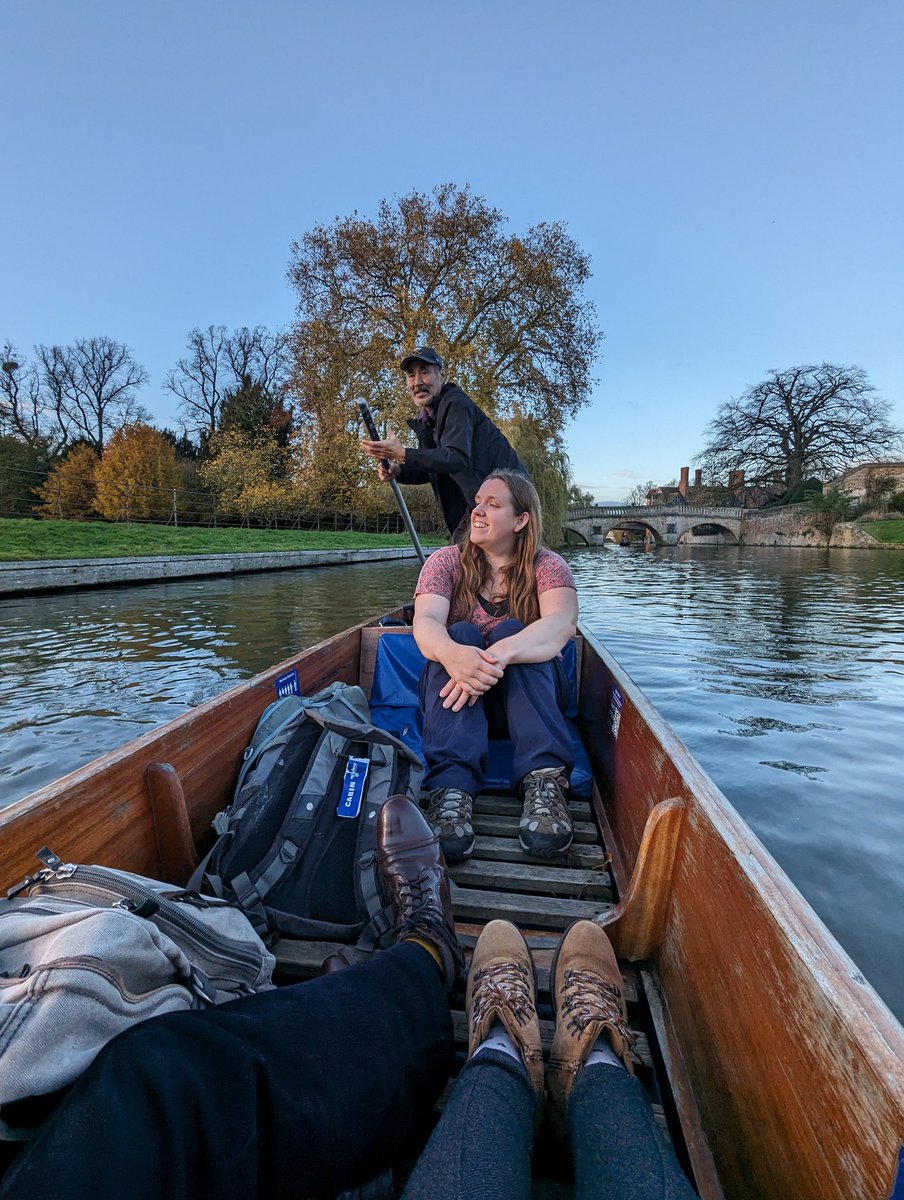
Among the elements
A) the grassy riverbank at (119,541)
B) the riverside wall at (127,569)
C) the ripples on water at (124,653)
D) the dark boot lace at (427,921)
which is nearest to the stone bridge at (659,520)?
the grassy riverbank at (119,541)

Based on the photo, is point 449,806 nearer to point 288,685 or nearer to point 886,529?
point 288,685

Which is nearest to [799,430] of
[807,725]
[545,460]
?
[545,460]

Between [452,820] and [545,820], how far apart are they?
250 mm

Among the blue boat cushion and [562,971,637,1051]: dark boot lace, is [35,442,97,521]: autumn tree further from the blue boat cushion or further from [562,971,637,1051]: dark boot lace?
[562,971,637,1051]: dark boot lace

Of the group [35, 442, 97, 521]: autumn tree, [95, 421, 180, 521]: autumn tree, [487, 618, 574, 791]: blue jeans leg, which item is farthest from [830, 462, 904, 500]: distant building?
[487, 618, 574, 791]: blue jeans leg

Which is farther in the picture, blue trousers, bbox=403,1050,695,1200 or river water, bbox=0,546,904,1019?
river water, bbox=0,546,904,1019

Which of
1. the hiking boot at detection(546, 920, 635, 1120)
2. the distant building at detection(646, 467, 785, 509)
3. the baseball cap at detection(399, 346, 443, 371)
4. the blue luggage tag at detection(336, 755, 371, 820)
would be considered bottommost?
the hiking boot at detection(546, 920, 635, 1120)

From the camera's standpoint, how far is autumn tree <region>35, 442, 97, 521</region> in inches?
571

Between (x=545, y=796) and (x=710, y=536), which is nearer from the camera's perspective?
(x=545, y=796)

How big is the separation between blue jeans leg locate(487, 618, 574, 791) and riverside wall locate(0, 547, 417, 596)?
27.4 ft

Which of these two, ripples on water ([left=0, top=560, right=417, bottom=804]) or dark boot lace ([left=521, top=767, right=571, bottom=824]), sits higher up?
dark boot lace ([left=521, top=767, right=571, bottom=824])

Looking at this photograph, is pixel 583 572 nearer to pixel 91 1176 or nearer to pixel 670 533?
pixel 91 1176

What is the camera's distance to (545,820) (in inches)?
66.0

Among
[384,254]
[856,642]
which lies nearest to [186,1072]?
[856,642]
